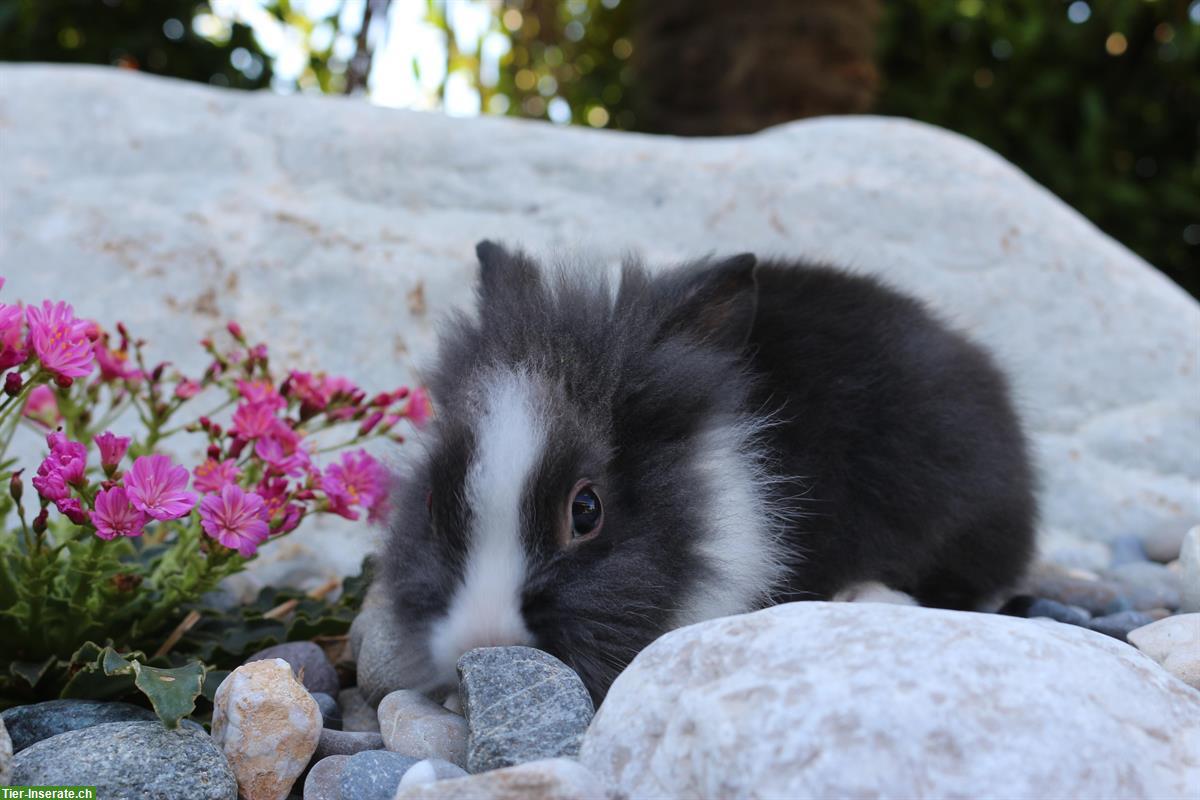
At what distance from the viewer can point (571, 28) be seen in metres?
9.00

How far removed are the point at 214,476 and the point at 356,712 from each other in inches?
27.9

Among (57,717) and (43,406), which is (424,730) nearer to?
(57,717)

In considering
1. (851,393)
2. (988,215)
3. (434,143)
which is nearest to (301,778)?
(851,393)

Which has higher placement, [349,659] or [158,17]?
[158,17]

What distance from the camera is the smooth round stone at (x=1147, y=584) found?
10.6 ft

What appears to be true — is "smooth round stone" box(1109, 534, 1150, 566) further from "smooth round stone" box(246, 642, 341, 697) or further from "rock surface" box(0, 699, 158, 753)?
"rock surface" box(0, 699, 158, 753)

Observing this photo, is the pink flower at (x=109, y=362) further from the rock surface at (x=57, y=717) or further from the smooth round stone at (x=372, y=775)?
the smooth round stone at (x=372, y=775)

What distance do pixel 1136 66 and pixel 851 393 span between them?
21.2ft

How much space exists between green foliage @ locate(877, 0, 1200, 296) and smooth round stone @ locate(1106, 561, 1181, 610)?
4701 millimetres

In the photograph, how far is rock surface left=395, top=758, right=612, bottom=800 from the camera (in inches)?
65.2

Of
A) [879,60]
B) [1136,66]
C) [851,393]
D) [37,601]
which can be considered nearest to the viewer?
[37,601]

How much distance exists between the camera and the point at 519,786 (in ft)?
5.45

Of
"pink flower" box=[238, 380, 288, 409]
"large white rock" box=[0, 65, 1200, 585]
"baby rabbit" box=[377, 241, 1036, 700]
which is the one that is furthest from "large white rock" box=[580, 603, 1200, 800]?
"large white rock" box=[0, 65, 1200, 585]

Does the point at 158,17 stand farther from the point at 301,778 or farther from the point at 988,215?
the point at 301,778
